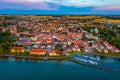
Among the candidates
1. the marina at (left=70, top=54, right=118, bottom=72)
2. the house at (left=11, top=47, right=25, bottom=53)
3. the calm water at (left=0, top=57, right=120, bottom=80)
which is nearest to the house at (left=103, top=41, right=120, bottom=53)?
the marina at (left=70, top=54, right=118, bottom=72)

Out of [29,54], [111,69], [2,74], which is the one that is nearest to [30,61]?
[29,54]

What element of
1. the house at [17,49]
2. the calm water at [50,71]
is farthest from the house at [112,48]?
the house at [17,49]

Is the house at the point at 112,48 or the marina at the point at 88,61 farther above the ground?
the house at the point at 112,48

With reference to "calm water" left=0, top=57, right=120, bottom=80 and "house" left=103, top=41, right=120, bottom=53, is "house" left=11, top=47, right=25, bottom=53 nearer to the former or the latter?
"calm water" left=0, top=57, right=120, bottom=80

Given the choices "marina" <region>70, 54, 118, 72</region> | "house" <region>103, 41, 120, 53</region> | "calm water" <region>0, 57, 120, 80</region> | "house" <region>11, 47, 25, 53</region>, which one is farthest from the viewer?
"house" <region>103, 41, 120, 53</region>

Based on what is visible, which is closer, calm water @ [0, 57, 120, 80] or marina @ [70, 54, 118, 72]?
calm water @ [0, 57, 120, 80]

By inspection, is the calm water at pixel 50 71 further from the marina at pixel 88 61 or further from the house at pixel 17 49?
the house at pixel 17 49

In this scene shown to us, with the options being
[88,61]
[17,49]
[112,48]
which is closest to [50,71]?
[88,61]

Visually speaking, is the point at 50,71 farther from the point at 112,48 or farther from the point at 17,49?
the point at 112,48

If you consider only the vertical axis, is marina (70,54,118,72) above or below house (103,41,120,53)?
below
